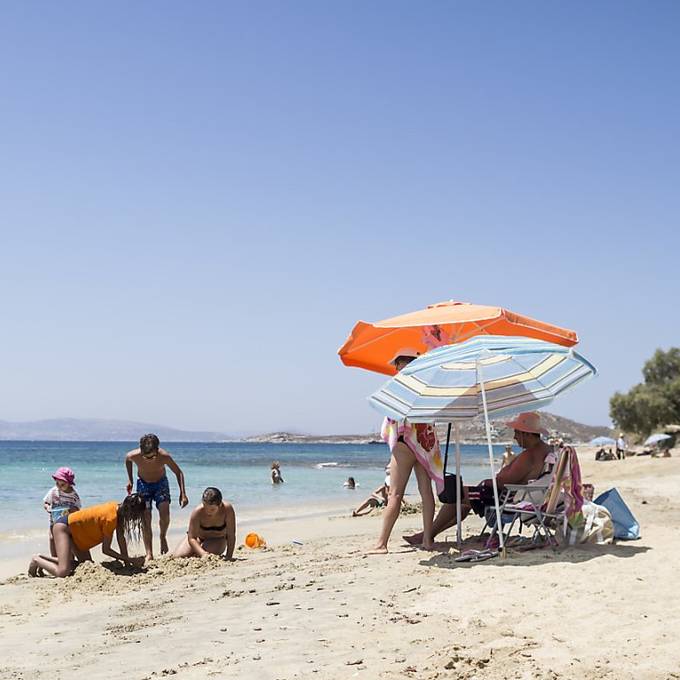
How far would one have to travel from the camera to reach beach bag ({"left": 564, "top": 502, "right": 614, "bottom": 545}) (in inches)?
259

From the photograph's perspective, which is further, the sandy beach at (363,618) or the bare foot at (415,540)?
the bare foot at (415,540)

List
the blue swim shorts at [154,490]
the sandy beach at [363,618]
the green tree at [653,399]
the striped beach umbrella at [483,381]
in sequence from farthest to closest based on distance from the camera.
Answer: the green tree at [653,399] < the blue swim shorts at [154,490] < the striped beach umbrella at [483,381] < the sandy beach at [363,618]

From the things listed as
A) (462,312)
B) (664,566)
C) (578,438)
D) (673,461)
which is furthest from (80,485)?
(578,438)

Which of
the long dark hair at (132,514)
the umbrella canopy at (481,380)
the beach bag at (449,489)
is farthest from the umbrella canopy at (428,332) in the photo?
the long dark hair at (132,514)

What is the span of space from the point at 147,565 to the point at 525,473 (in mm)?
3632

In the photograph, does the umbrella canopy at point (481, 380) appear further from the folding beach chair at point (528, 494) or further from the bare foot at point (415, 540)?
the bare foot at point (415, 540)

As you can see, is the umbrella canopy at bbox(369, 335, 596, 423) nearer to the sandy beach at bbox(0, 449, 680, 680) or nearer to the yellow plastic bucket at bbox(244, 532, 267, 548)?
the sandy beach at bbox(0, 449, 680, 680)

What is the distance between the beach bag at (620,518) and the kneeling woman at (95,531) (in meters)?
Answer: 4.23

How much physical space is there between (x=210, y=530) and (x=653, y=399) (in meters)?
41.6

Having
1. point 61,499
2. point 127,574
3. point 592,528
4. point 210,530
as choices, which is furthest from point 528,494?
point 61,499

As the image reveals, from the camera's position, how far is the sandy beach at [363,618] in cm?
385

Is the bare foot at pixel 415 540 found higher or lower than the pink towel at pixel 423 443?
lower

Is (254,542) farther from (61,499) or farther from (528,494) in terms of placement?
(528,494)

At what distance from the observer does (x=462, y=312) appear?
753cm
